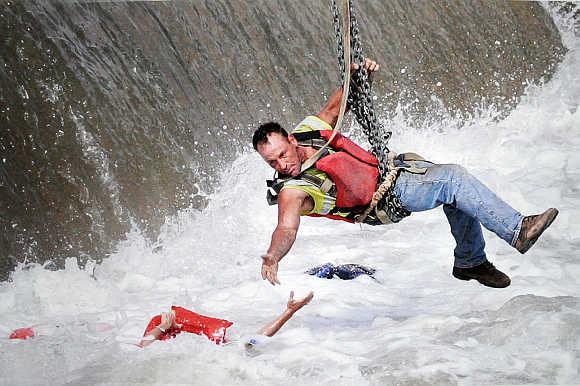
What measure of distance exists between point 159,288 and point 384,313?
5.91 feet

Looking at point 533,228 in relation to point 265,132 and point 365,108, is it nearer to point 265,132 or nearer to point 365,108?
point 365,108

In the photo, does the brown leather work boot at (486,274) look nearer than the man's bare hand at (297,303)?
No

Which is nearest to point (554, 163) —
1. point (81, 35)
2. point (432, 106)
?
point (432, 106)

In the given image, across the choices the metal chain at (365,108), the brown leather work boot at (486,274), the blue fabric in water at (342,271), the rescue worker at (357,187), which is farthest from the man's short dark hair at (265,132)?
the blue fabric in water at (342,271)

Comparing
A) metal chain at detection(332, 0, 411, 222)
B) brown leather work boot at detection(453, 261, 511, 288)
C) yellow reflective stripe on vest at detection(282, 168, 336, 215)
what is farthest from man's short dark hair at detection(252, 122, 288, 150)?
brown leather work boot at detection(453, 261, 511, 288)

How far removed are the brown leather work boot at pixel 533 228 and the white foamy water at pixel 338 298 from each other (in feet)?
1.51

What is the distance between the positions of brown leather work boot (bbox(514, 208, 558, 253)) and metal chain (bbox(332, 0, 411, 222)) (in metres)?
0.52

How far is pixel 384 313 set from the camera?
15.9 feet

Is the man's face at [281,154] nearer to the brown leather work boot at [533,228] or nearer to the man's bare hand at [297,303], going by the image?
the man's bare hand at [297,303]

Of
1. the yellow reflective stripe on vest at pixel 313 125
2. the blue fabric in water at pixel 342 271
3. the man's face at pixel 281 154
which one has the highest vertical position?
the yellow reflective stripe on vest at pixel 313 125

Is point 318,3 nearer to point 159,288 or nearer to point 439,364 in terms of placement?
point 159,288

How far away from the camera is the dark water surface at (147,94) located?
5.92 meters

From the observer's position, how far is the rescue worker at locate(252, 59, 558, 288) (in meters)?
3.70

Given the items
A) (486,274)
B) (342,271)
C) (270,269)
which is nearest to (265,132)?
(270,269)
